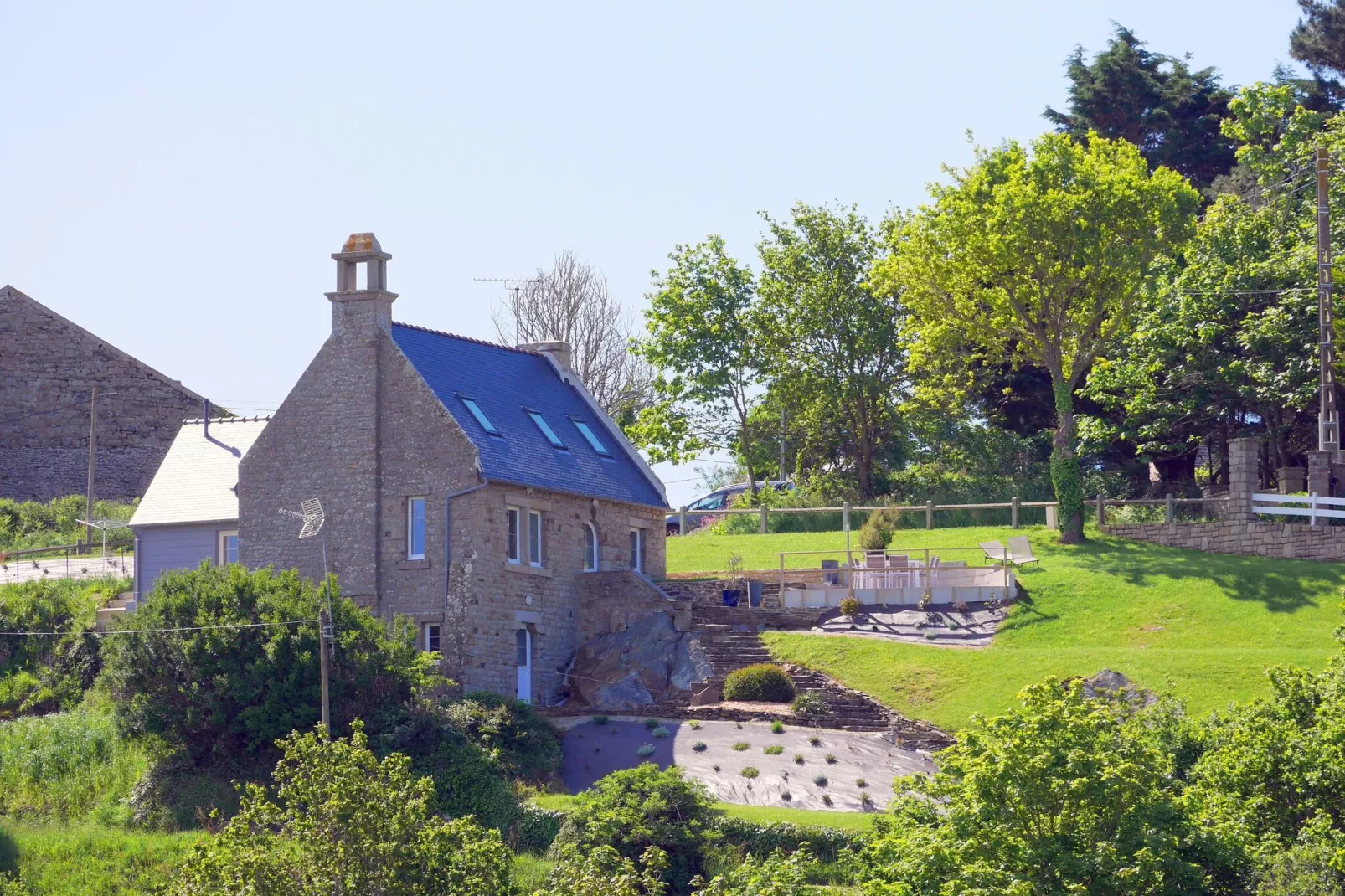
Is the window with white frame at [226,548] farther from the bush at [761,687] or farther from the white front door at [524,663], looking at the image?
the bush at [761,687]

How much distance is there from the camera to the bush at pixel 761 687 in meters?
38.7

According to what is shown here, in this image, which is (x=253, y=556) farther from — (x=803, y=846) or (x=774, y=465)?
(x=774, y=465)

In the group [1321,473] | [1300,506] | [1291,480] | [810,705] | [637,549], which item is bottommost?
[810,705]

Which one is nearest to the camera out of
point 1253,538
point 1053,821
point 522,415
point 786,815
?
point 1053,821

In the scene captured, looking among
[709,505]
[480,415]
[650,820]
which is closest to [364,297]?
[480,415]

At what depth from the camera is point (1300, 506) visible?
1802 inches

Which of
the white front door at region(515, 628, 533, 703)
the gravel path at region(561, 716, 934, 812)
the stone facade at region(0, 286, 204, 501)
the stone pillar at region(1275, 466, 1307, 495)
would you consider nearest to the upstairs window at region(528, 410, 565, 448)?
the white front door at region(515, 628, 533, 703)

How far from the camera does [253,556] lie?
137 ft

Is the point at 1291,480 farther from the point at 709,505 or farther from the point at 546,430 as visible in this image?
the point at 709,505

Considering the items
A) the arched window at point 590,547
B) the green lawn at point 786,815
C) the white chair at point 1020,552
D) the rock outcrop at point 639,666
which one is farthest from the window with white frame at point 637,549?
the green lawn at point 786,815

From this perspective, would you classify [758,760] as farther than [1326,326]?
No

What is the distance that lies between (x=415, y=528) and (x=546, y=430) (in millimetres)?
5087

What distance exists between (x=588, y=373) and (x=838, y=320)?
43.4 feet

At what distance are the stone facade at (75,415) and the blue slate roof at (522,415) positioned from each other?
21.7 meters
